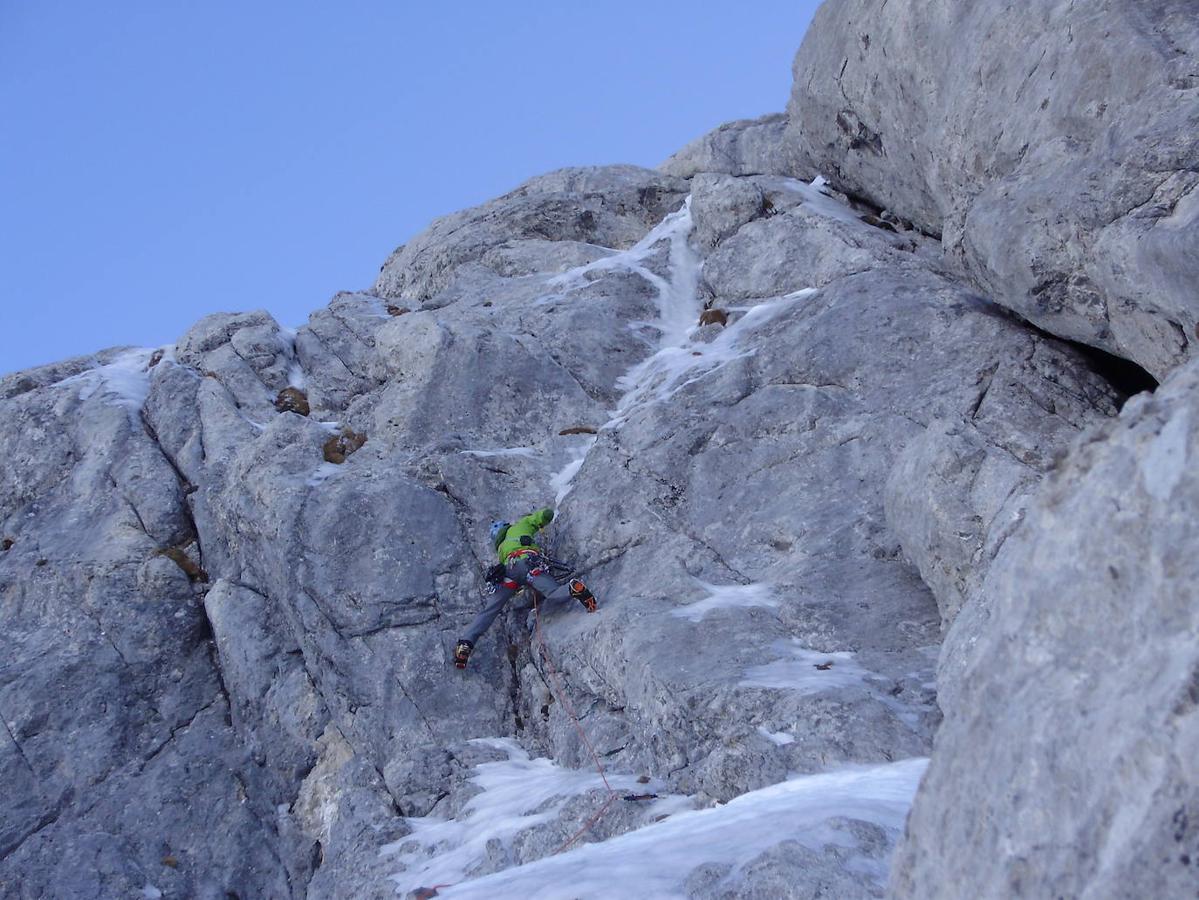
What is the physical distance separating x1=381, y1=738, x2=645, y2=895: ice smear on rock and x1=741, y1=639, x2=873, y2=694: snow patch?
107 inches

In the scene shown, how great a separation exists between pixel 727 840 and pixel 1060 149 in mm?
16692

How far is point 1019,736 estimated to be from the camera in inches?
223

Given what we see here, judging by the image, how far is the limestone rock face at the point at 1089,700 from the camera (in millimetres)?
4715

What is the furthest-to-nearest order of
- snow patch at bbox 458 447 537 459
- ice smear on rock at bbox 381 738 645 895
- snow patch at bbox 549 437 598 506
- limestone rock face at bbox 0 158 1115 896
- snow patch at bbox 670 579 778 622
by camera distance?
snow patch at bbox 458 447 537 459, snow patch at bbox 549 437 598 506, snow patch at bbox 670 579 778 622, limestone rock face at bbox 0 158 1115 896, ice smear on rock at bbox 381 738 645 895

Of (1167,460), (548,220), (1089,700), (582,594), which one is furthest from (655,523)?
(548,220)

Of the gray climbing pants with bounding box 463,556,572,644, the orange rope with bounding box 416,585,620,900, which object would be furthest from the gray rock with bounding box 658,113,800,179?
the orange rope with bounding box 416,585,620,900

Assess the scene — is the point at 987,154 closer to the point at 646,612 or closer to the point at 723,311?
the point at 723,311

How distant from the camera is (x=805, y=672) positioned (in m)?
16.5

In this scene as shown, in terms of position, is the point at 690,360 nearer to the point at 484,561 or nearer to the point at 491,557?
the point at 491,557

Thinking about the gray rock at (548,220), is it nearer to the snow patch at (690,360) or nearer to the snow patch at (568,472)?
the snow patch at (690,360)

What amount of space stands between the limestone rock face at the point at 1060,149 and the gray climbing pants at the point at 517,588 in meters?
11.4

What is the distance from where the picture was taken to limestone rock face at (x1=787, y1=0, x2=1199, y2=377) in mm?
17359

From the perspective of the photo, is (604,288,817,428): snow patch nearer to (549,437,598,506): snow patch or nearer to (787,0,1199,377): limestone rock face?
(549,437,598,506): snow patch

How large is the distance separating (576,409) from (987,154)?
478 inches
